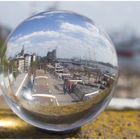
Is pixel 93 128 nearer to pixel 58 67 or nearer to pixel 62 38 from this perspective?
pixel 58 67

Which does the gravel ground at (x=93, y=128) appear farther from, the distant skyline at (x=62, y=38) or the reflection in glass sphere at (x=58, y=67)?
the distant skyline at (x=62, y=38)

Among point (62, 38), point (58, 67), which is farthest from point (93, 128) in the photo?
point (62, 38)

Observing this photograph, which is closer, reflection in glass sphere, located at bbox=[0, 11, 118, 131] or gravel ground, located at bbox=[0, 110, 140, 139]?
Answer: reflection in glass sphere, located at bbox=[0, 11, 118, 131]

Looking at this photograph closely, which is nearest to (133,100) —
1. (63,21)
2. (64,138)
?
(64,138)

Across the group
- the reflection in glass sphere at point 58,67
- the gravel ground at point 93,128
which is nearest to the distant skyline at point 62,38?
the reflection in glass sphere at point 58,67

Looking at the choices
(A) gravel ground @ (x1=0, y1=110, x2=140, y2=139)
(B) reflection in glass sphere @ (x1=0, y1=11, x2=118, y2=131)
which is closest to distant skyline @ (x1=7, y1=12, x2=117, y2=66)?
(B) reflection in glass sphere @ (x1=0, y1=11, x2=118, y2=131)

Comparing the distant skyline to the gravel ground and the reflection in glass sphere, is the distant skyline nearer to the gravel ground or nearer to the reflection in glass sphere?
the reflection in glass sphere
